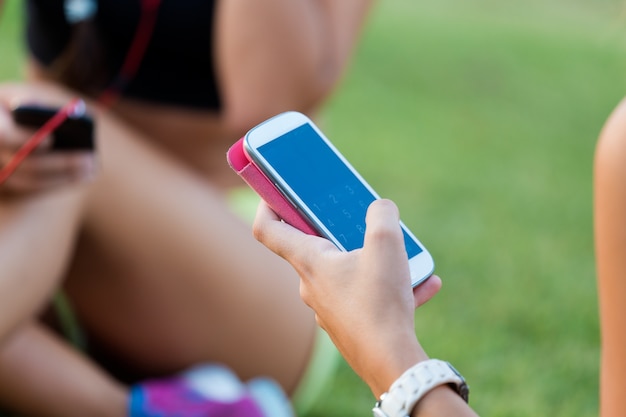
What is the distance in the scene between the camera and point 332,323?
690mm

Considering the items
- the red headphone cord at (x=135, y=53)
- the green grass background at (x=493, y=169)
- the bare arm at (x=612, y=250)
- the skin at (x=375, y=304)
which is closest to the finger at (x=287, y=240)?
the skin at (x=375, y=304)

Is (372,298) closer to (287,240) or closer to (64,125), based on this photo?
(287,240)

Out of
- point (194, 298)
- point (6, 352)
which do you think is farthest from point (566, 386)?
point (6, 352)

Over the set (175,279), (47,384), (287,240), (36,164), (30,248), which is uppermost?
(287,240)

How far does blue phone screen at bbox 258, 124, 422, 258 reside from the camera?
2.56 feet

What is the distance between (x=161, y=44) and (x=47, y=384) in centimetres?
62

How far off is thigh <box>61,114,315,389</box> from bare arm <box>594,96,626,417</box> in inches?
28.6

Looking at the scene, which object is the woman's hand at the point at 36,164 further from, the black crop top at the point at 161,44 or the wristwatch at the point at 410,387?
the wristwatch at the point at 410,387

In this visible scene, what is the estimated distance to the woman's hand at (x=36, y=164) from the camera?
121 centimetres

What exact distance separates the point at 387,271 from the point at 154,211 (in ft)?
2.67

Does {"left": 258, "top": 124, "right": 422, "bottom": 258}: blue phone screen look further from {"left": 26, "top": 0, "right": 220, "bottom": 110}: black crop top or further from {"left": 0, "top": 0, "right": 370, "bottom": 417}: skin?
{"left": 26, "top": 0, "right": 220, "bottom": 110}: black crop top

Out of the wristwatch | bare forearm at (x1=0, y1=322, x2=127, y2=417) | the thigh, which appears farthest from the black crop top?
the wristwatch

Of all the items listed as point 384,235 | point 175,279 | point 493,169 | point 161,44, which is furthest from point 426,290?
point 493,169

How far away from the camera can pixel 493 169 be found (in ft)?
9.42
